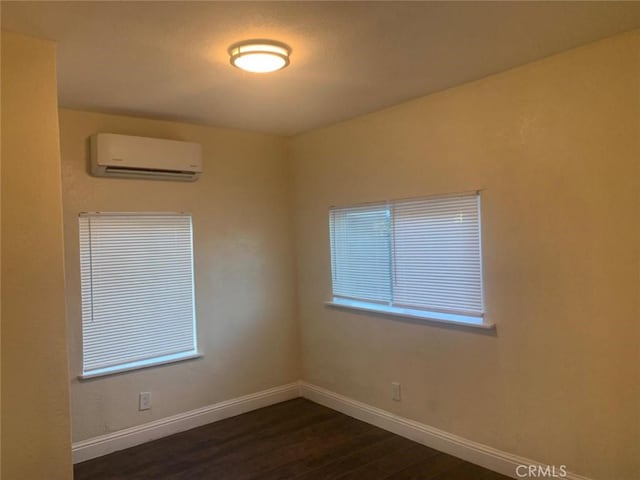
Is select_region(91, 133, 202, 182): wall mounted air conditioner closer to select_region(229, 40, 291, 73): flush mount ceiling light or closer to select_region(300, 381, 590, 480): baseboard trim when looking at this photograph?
select_region(229, 40, 291, 73): flush mount ceiling light

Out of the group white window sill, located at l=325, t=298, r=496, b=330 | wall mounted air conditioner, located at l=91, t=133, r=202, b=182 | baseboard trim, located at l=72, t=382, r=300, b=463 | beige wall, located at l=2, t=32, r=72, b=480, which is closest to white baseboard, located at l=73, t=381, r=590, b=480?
baseboard trim, located at l=72, t=382, r=300, b=463

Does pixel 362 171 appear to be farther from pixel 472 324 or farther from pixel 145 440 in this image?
pixel 145 440

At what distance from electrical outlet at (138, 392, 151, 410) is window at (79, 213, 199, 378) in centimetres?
23

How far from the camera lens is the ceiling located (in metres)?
1.96

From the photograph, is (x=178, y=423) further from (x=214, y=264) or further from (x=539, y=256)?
(x=539, y=256)

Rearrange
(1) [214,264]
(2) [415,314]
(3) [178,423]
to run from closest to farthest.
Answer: (2) [415,314] → (3) [178,423] → (1) [214,264]

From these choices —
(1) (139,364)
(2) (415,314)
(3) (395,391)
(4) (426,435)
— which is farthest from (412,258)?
(1) (139,364)

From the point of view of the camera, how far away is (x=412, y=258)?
3.41 meters

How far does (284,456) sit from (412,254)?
1724 millimetres

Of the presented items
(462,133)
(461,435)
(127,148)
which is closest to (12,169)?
(127,148)

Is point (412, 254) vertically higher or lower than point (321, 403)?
higher

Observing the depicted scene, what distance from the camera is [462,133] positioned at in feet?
10.0

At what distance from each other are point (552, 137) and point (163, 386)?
10.9ft

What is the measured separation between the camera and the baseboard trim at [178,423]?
3.31m
